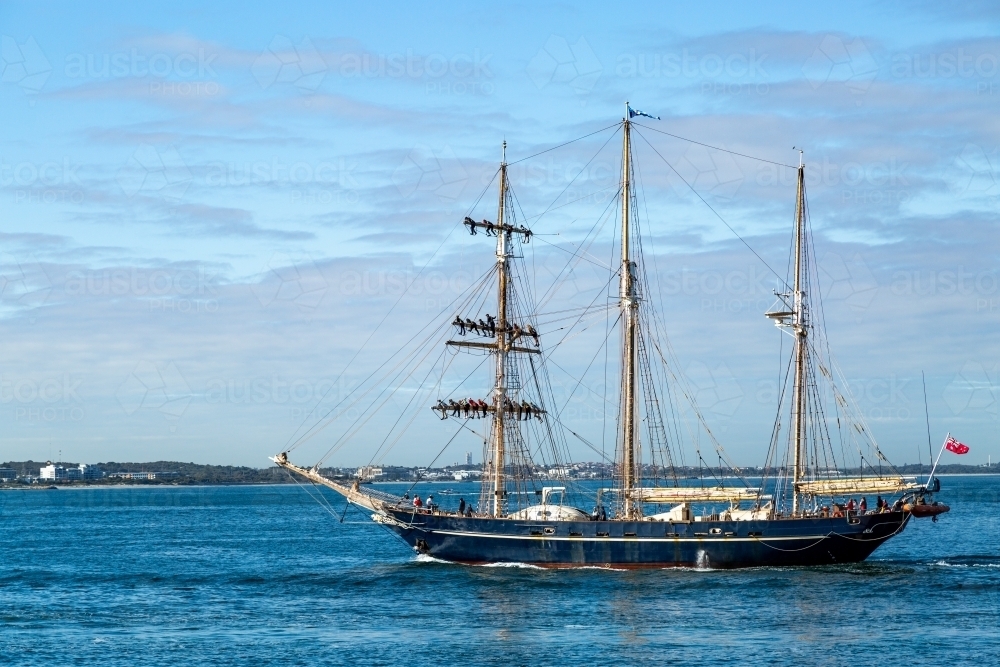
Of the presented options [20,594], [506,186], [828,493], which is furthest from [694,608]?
[20,594]

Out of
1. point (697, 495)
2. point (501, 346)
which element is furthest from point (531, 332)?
point (697, 495)

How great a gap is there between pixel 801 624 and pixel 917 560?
29.9m

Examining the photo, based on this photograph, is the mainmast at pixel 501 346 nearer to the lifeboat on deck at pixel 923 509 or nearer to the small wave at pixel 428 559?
the small wave at pixel 428 559

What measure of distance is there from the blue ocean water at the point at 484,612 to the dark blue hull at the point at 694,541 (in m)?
1.19

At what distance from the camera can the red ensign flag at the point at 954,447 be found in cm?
7431

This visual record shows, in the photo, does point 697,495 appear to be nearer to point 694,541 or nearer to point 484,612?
point 694,541

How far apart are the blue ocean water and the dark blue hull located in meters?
1.19

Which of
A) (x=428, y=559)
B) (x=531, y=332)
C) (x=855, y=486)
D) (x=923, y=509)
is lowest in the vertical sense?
(x=428, y=559)

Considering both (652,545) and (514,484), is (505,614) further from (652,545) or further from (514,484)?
(514,484)

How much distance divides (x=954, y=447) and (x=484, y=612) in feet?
95.7

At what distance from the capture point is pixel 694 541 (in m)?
76.2

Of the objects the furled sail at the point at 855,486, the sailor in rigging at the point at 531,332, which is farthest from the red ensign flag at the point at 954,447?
the sailor in rigging at the point at 531,332

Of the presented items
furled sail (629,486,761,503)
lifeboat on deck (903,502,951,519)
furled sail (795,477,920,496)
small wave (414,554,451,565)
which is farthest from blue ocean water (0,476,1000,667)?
furled sail (629,486,761,503)

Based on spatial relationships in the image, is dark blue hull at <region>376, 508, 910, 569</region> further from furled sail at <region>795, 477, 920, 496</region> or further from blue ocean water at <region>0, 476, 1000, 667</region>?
furled sail at <region>795, 477, 920, 496</region>
